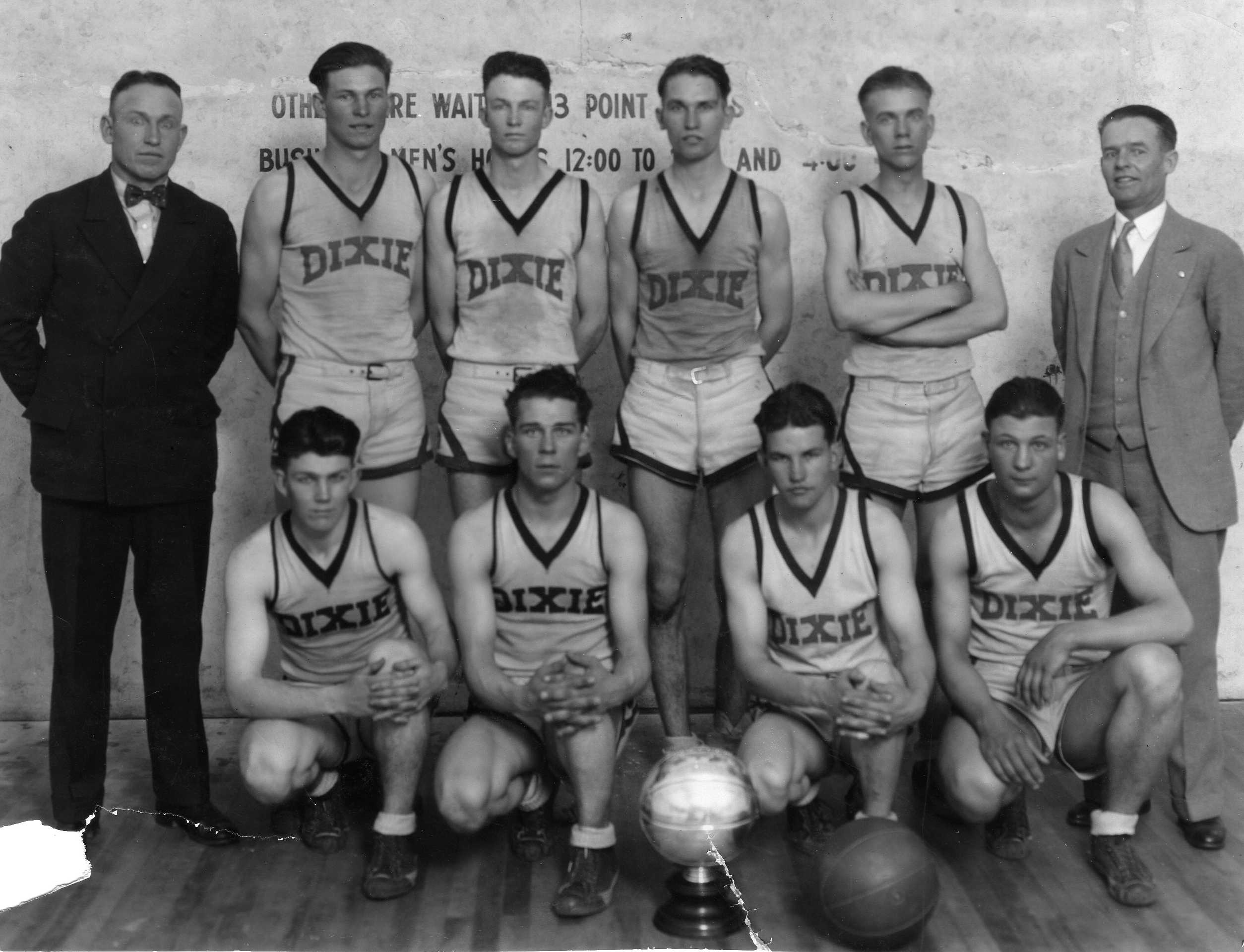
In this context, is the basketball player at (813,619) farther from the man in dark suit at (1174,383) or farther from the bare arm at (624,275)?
the man in dark suit at (1174,383)

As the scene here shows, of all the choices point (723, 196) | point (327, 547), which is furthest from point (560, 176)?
point (327, 547)

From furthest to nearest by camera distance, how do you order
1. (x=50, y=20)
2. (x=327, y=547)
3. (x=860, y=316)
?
(x=50, y=20) < (x=860, y=316) < (x=327, y=547)

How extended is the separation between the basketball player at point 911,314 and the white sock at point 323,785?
1923 mm

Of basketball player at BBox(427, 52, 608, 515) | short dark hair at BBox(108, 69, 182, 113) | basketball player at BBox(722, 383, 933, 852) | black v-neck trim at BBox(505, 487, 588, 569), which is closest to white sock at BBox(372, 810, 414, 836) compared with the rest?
black v-neck trim at BBox(505, 487, 588, 569)

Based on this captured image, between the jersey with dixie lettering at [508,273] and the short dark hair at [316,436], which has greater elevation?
the jersey with dixie lettering at [508,273]

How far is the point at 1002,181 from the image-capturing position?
5891 millimetres

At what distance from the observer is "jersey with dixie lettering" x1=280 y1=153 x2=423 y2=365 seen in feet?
15.6

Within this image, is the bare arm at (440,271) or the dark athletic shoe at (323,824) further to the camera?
the bare arm at (440,271)

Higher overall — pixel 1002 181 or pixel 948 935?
pixel 1002 181

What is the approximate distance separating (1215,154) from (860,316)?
2.13m

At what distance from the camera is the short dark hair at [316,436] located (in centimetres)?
429

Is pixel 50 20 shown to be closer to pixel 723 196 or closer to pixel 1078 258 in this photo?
pixel 723 196

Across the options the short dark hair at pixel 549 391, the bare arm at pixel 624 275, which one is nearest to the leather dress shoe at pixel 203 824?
the short dark hair at pixel 549 391

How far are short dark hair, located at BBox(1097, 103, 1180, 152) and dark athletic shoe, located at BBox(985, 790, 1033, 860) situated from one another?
2.12 metres
